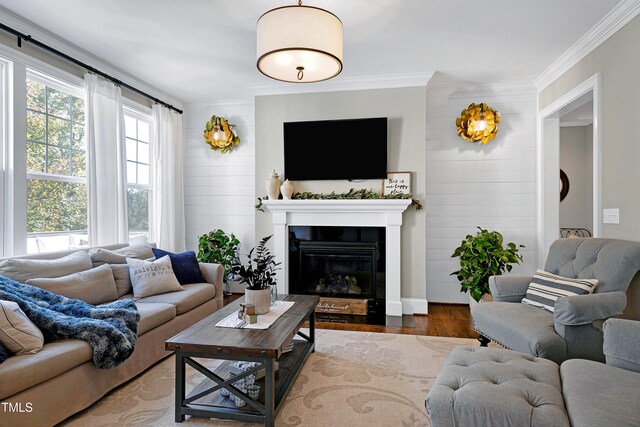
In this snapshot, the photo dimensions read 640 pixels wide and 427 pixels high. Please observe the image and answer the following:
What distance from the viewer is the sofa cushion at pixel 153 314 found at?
2631 millimetres

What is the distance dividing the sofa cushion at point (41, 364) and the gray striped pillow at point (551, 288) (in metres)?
2.88

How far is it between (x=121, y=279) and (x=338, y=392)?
2.07 metres

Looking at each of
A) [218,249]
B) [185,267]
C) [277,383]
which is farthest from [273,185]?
[277,383]

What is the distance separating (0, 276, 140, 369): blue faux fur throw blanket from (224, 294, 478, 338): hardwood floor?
189 centimetres

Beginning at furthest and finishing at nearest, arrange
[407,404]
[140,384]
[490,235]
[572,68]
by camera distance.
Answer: [490,235]
[572,68]
[140,384]
[407,404]

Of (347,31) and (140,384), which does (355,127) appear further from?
(140,384)

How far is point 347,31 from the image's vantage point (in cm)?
315

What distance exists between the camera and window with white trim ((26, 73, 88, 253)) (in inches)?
125

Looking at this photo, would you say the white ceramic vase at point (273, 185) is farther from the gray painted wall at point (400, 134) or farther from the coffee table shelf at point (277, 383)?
the coffee table shelf at point (277, 383)

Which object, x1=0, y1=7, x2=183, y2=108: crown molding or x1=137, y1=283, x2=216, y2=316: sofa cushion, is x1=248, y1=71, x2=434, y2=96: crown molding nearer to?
x1=0, y1=7, x2=183, y2=108: crown molding

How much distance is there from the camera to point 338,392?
2359 millimetres

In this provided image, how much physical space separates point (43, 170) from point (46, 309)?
1606 mm

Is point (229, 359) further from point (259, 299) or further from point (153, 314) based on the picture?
point (153, 314)

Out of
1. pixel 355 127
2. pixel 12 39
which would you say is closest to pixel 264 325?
pixel 355 127
